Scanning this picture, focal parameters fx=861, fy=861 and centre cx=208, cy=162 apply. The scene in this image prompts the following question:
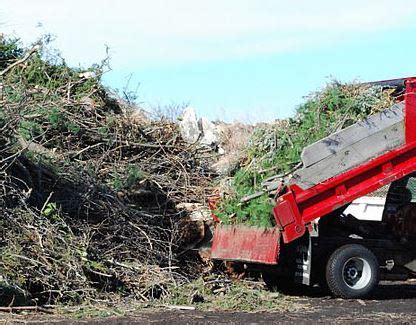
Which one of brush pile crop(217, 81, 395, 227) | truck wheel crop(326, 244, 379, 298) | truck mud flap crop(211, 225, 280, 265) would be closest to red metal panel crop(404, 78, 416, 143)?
brush pile crop(217, 81, 395, 227)

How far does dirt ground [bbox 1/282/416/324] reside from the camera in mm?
9641

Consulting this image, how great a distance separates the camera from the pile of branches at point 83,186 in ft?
35.6

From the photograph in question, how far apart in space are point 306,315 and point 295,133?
10.6 feet

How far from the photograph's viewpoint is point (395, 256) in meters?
12.1

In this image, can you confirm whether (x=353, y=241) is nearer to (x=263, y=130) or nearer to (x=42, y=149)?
(x=263, y=130)

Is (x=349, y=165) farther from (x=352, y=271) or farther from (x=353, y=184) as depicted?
(x=352, y=271)

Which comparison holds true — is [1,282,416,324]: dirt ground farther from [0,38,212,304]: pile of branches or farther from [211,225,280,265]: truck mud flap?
[0,38,212,304]: pile of branches

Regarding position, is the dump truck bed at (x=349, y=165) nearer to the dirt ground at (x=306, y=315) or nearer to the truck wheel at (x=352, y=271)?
the truck wheel at (x=352, y=271)

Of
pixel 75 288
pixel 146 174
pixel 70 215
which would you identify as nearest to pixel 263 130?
pixel 146 174

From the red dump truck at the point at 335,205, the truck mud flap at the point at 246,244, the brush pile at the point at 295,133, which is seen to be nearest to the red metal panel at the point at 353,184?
the red dump truck at the point at 335,205

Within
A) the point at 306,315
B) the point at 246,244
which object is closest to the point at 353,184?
the point at 246,244

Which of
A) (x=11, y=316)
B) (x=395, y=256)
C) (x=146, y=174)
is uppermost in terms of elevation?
(x=146, y=174)

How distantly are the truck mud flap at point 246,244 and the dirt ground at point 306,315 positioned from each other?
78cm

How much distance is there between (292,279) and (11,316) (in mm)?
4301
